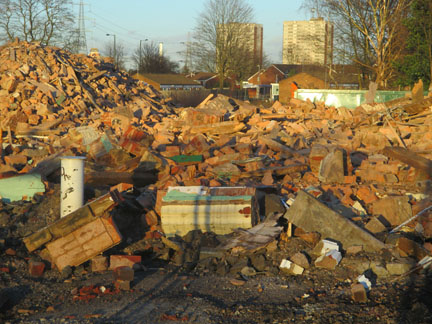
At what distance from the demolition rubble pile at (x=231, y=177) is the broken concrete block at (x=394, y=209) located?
0.6 inches

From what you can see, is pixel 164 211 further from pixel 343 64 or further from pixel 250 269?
pixel 343 64

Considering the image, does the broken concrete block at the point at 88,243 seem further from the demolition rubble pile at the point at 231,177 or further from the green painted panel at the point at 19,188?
the green painted panel at the point at 19,188

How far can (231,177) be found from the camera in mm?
8992

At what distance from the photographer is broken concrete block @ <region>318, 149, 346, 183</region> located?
29.4 feet

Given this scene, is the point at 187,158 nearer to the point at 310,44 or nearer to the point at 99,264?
the point at 99,264

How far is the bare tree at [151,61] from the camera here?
205ft

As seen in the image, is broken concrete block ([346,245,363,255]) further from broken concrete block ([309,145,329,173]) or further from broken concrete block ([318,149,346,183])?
broken concrete block ([309,145,329,173])

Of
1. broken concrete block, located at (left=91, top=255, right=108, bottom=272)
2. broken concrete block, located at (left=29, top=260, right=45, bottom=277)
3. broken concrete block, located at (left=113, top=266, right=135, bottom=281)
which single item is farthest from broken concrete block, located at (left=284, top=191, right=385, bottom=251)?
broken concrete block, located at (left=29, top=260, right=45, bottom=277)

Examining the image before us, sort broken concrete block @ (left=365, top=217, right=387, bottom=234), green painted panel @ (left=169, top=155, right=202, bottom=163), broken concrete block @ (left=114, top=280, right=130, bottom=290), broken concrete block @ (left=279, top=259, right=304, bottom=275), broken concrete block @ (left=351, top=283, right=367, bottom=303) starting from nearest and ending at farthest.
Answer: broken concrete block @ (left=351, top=283, right=367, bottom=303) < broken concrete block @ (left=114, top=280, right=130, bottom=290) < broken concrete block @ (left=279, top=259, right=304, bottom=275) < broken concrete block @ (left=365, top=217, right=387, bottom=234) < green painted panel @ (left=169, top=155, right=202, bottom=163)

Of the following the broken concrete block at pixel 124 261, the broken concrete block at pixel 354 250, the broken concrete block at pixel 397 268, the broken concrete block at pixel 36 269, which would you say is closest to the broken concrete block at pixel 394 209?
the broken concrete block at pixel 354 250

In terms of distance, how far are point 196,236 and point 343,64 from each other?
97.4 feet

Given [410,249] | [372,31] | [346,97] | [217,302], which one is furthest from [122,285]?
[372,31]

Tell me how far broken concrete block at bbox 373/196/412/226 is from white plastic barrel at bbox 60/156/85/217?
4177 mm

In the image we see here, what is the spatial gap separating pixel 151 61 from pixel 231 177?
55976mm
